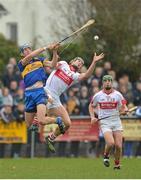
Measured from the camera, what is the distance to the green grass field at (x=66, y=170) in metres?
21.0

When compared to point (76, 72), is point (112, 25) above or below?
above

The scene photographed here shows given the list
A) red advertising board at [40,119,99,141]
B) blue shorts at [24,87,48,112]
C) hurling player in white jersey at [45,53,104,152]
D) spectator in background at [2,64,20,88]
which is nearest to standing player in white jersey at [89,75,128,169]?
hurling player in white jersey at [45,53,104,152]

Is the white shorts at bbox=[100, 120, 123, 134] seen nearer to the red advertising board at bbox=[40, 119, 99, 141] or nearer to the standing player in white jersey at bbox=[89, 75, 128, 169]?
the standing player in white jersey at bbox=[89, 75, 128, 169]

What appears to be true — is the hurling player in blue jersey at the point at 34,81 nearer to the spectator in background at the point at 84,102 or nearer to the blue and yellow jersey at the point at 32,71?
the blue and yellow jersey at the point at 32,71

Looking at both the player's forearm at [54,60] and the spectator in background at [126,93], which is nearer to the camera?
the player's forearm at [54,60]

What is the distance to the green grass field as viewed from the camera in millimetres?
21016

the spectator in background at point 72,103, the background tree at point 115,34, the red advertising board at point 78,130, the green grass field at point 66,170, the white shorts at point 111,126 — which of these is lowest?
the green grass field at point 66,170

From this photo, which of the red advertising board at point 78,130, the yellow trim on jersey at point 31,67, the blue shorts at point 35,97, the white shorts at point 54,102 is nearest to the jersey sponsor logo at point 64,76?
the white shorts at point 54,102

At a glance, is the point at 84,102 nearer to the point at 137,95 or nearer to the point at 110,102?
the point at 137,95

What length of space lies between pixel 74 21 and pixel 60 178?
20.2 metres

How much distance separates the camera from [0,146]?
3094 centimetres

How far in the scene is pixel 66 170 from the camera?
2308 centimetres

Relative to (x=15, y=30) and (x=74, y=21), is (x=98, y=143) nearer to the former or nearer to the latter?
(x=74, y=21)

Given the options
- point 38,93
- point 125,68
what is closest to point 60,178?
point 38,93
